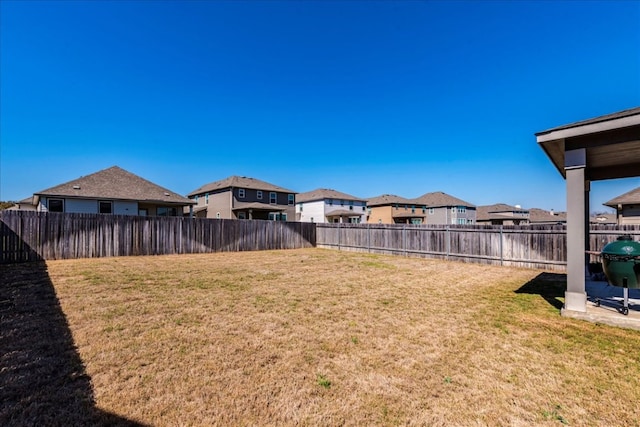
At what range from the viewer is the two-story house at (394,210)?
46969mm

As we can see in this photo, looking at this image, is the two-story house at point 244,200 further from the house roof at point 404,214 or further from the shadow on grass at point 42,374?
the shadow on grass at point 42,374

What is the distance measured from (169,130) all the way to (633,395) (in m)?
29.4

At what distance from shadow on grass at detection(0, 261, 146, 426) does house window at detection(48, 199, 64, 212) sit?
19.4 metres

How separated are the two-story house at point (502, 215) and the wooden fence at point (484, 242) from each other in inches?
1662

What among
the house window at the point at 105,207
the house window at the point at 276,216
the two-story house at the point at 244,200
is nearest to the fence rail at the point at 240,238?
the house window at the point at 105,207

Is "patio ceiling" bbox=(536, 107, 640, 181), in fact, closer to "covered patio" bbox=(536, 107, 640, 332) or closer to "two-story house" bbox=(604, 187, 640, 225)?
"covered patio" bbox=(536, 107, 640, 332)

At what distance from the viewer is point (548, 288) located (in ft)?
24.7

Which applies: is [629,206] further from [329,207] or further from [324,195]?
[324,195]

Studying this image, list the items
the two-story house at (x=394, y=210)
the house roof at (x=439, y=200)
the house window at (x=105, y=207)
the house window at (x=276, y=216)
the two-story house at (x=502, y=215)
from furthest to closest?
the house roof at (x=439, y=200) < the two-story house at (x=502, y=215) < the two-story house at (x=394, y=210) < the house window at (x=276, y=216) < the house window at (x=105, y=207)

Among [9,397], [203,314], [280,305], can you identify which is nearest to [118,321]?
[203,314]

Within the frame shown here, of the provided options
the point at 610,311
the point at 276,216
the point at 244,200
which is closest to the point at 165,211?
the point at 244,200

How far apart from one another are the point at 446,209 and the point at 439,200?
234 cm

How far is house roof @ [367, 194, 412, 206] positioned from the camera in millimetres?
48172

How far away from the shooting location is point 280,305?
578 cm
